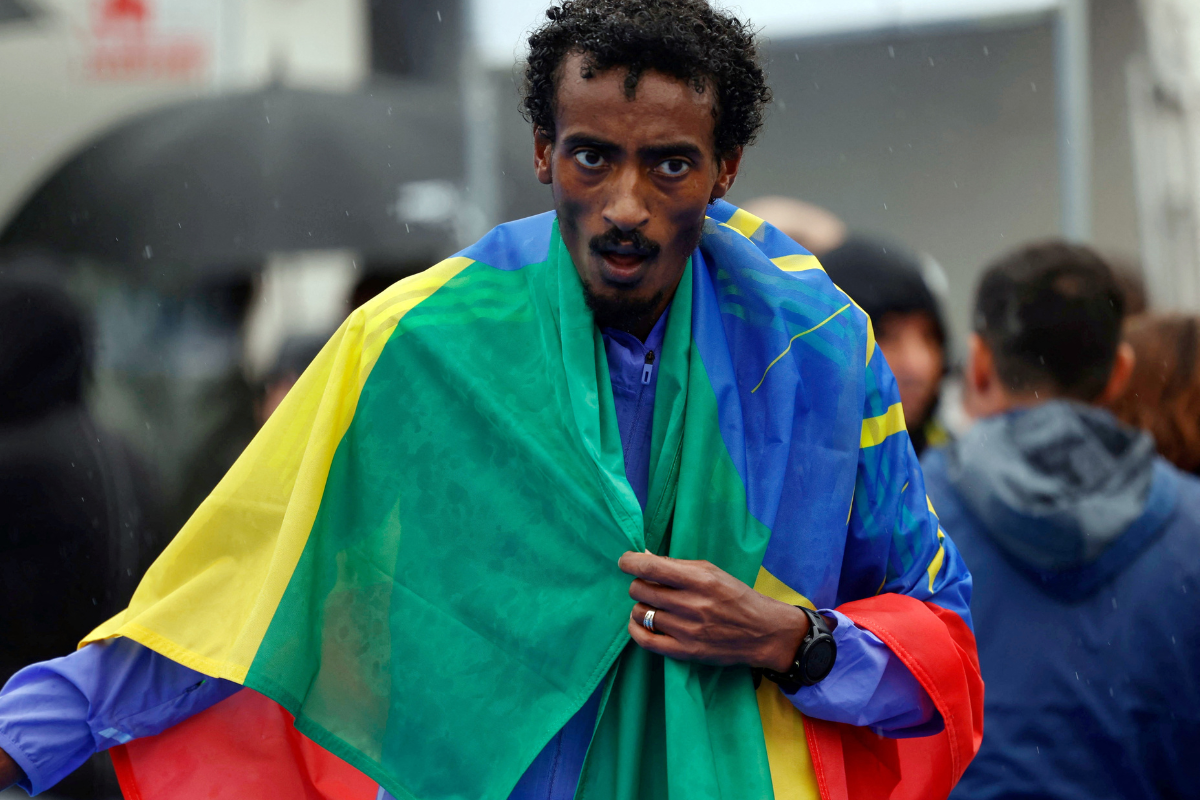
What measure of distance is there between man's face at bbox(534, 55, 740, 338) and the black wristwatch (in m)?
0.48

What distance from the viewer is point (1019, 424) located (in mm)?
2426

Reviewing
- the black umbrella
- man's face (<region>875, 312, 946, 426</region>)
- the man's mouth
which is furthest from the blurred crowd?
the black umbrella

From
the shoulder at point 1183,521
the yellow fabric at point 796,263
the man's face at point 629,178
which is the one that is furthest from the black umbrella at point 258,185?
the man's face at point 629,178

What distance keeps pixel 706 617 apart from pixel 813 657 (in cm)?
15

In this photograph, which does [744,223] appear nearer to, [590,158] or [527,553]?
[590,158]

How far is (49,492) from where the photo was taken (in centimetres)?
279

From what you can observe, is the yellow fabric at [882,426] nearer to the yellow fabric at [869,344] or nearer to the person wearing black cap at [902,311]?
the yellow fabric at [869,344]

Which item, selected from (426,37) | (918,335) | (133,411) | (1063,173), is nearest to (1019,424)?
(918,335)

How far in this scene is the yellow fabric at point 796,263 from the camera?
1.77 metres

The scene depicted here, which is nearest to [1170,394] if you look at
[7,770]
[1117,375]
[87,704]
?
[1117,375]

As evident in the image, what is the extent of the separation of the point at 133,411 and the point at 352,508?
5.51 m

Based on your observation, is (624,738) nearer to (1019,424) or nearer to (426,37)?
(1019,424)

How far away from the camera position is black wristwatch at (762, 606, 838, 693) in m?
1.52

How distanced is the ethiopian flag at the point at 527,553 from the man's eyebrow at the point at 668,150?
20 centimetres
